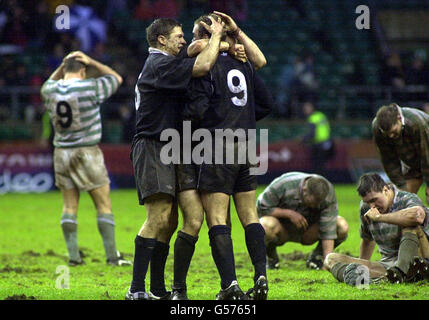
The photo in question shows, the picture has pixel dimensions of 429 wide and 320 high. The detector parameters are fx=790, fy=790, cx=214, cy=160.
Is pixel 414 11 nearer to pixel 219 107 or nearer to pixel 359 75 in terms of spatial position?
pixel 359 75

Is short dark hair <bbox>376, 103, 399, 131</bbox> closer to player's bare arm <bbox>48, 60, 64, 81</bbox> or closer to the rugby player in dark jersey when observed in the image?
the rugby player in dark jersey

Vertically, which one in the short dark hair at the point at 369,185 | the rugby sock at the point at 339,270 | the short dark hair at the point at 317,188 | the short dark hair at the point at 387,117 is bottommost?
the rugby sock at the point at 339,270

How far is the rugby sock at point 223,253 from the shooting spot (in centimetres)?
553

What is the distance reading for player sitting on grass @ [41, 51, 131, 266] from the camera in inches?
333

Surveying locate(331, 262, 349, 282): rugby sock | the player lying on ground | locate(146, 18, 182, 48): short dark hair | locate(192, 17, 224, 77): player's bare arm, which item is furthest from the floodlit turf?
locate(146, 18, 182, 48): short dark hair

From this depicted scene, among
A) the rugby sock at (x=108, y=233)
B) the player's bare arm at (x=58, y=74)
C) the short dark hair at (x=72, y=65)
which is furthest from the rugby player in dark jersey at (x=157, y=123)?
the player's bare arm at (x=58, y=74)

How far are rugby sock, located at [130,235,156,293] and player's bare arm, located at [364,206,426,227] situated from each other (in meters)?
1.80

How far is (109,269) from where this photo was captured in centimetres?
794

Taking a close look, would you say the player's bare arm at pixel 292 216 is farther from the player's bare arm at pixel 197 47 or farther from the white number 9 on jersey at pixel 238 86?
the player's bare arm at pixel 197 47

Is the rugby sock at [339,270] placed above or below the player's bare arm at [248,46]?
below

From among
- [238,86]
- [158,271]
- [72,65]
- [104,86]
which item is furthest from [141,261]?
[72,65]

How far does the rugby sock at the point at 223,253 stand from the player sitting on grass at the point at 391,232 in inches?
51.5

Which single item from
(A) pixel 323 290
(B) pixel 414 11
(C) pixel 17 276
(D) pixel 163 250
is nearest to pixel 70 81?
(C) pixel 17 276

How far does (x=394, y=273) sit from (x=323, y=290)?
597mm
